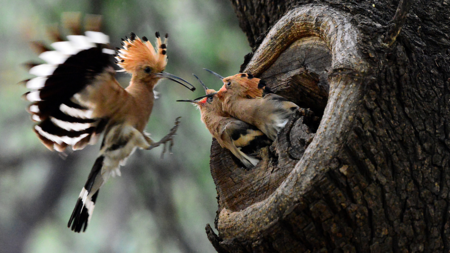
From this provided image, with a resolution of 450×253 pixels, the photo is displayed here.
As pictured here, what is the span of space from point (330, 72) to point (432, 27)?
0.49 m

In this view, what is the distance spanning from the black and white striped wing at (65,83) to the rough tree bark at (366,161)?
2.06 ft

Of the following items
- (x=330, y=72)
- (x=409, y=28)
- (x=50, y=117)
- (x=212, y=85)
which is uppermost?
(x=409, y=28)

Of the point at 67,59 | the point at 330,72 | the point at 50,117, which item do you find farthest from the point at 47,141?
the point at 330,72

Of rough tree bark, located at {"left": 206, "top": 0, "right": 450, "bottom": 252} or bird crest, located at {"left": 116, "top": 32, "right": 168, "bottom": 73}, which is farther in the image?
bird crest, located at {"left": 116, "top": 32, "right": 168, "bottom": 73}

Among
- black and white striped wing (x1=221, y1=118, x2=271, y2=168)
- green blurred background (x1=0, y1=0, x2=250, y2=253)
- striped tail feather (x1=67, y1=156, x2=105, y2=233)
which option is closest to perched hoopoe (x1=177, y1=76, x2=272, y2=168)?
black and white striped wing (x1=221, y1=118, x2=271, y2=168)

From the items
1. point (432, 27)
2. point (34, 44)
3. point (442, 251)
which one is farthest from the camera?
point (432, 27)

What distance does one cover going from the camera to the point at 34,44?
130 cm

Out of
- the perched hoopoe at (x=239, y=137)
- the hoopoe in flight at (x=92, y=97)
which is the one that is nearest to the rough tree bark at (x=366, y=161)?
the perched hoopoe at (x=239, y=137)

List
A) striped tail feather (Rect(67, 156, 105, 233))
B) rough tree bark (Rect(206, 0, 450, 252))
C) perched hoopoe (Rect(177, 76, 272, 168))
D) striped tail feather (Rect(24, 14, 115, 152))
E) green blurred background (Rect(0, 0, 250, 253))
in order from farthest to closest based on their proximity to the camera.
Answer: green blurred background (Rect(0, 0, 250, 253)) → striped tail feather (Rect(67, 156, 105, 233)) → perched hoopoe (Rect(177, 76, 272, 168)) → striped tail feather (Rect(24, 14, 115, 152)) → rough tree bark (Rect(206, 0, 450, 252))

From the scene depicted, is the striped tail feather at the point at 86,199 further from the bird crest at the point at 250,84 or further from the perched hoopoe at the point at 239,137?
the bird crest at the point at 250,84

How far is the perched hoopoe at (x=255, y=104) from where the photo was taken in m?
1.63

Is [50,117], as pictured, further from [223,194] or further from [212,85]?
[212,85]

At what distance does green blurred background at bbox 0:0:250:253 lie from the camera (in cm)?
240

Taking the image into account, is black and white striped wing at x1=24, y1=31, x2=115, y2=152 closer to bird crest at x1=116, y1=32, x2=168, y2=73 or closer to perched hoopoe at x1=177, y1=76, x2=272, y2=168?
bird crest at x1=116, y1=32, x2=168, y2=73
